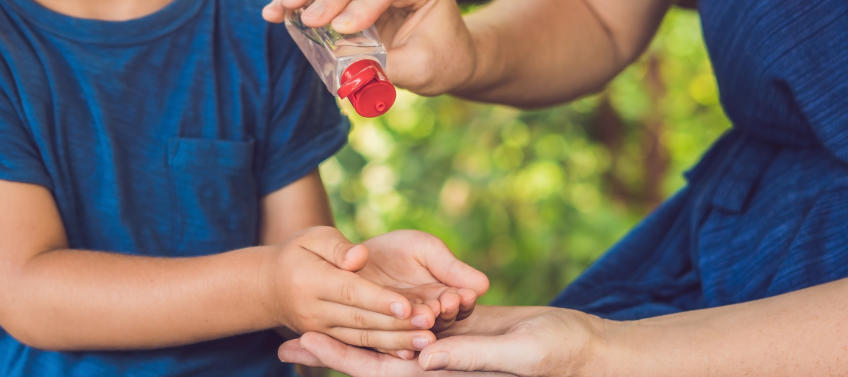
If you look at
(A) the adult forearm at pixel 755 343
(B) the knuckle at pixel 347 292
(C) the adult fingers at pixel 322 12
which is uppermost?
(C) the adult fingers at pixel 322 12

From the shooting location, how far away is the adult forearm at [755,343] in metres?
0.88

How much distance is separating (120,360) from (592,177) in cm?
204

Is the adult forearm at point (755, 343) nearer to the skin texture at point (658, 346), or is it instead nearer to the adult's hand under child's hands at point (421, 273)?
the skin texture at point (658, 346)

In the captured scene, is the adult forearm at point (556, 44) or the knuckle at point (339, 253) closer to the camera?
the knuckle at point (339, 253)

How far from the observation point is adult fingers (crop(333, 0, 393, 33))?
3.02 ft

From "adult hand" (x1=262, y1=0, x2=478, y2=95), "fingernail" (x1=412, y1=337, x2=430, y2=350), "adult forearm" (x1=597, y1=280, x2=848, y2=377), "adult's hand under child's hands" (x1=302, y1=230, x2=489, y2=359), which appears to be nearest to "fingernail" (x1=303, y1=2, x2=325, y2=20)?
"adult hand" (x1=262, y1=0, x2=478, y2=95)

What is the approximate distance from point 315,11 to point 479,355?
0.39 metres

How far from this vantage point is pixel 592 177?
2879 millimetres

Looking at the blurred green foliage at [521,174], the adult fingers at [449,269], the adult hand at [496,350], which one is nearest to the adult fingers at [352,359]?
the adult hand at [496,350]

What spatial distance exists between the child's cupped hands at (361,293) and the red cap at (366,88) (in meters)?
0.14

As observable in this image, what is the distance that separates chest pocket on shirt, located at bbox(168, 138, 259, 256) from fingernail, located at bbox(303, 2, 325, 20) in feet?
0.98

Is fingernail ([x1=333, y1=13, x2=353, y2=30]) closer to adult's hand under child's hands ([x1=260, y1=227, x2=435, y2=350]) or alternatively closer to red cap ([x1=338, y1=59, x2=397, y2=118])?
red cap ([x1=338, y1=59, x2=397, y2=118])

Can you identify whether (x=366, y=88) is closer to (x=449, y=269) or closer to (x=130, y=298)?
(x=449, y=269)

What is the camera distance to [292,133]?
48.3 inches
